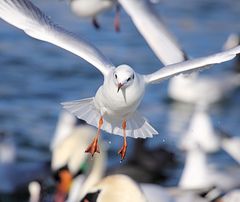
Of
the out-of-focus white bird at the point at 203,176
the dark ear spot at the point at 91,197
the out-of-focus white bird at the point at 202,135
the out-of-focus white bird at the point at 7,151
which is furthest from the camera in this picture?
the out-of-focus white bird at the point at 202,135

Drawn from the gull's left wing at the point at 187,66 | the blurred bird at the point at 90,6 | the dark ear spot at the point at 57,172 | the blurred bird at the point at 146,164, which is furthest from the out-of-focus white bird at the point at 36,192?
the gull's left wing at the point at 187,66

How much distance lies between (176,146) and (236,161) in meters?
0.82

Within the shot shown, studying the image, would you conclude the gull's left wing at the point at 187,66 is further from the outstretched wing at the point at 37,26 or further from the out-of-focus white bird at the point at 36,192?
the out-of-focus white bird at the point at 36,192

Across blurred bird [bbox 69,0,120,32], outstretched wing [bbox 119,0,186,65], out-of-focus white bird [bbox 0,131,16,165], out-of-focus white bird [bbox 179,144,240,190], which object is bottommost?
out-of-focus white bird [bbox 179,144,240,190]

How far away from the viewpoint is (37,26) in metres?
6.16

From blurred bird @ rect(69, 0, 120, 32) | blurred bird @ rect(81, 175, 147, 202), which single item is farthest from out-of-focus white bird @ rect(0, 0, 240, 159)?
blurred bird @ rect(69, 0, 120, 32)

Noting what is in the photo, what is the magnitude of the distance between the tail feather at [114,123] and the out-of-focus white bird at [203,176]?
9.94 ft

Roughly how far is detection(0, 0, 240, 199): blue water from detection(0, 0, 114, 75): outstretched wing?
3.99 meters

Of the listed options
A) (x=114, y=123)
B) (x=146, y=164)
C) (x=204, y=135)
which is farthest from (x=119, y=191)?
(x=204, y=135)

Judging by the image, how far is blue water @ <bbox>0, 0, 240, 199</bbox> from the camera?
11.3 metres

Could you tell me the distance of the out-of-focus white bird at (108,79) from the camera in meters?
5.64

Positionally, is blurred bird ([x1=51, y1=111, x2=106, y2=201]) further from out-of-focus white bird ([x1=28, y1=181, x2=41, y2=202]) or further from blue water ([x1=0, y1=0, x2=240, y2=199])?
blue water ([x1=0, y1=0, x2=240, y2=199])

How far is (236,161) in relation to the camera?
33.5 ft

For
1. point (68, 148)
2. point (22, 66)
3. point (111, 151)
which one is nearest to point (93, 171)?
point (68, 148)
